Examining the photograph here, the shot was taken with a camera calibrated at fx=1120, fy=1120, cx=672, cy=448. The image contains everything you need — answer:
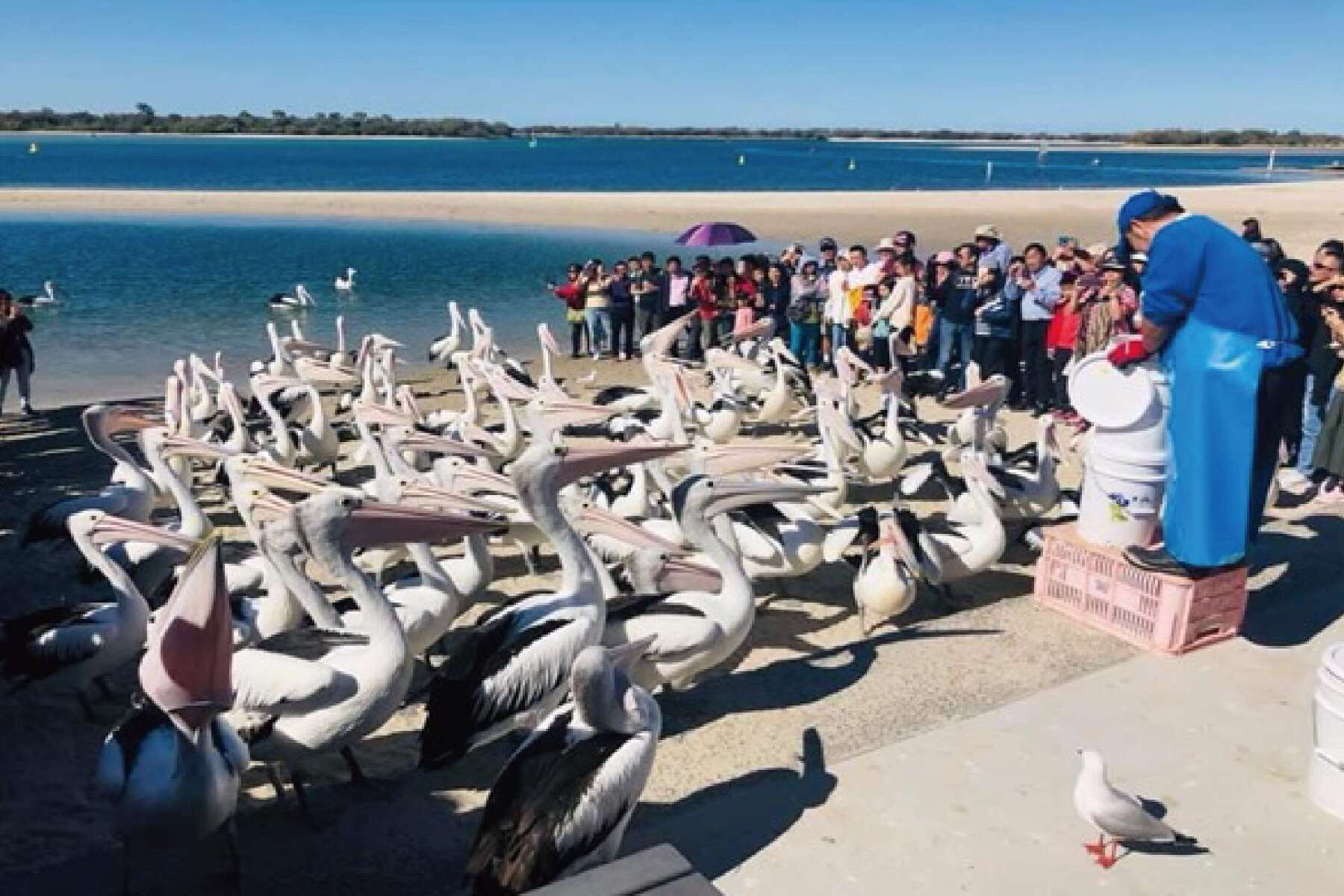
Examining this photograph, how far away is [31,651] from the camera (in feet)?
15.4

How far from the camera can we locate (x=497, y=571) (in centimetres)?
702

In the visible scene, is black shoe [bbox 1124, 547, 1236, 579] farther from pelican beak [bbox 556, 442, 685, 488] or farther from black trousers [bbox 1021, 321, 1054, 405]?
black trousers [bbox 1021, 321, 1054, 405]

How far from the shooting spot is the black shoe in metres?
4.93

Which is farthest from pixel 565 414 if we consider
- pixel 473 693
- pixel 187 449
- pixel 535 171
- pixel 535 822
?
pixel 535 171

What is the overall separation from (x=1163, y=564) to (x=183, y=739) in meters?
4.03

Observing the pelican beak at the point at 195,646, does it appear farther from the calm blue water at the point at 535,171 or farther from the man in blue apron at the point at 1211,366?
the calm blue water at the point at 535,171

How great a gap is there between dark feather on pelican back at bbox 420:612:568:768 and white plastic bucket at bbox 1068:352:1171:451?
275 centimetres

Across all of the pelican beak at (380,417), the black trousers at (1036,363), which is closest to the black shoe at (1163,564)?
the pelican beak at (380,417)

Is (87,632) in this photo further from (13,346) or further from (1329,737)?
(13,346)

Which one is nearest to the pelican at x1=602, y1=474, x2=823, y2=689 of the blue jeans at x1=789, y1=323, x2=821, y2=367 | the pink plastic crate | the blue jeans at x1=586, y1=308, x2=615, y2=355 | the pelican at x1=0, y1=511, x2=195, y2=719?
the pink plastic crate

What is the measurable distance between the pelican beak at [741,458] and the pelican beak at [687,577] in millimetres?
1245

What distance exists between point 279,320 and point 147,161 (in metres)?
68.6

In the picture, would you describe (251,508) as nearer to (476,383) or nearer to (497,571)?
(497,571)

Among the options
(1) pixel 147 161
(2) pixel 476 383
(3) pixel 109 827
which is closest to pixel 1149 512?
(3) pixel 109 827
